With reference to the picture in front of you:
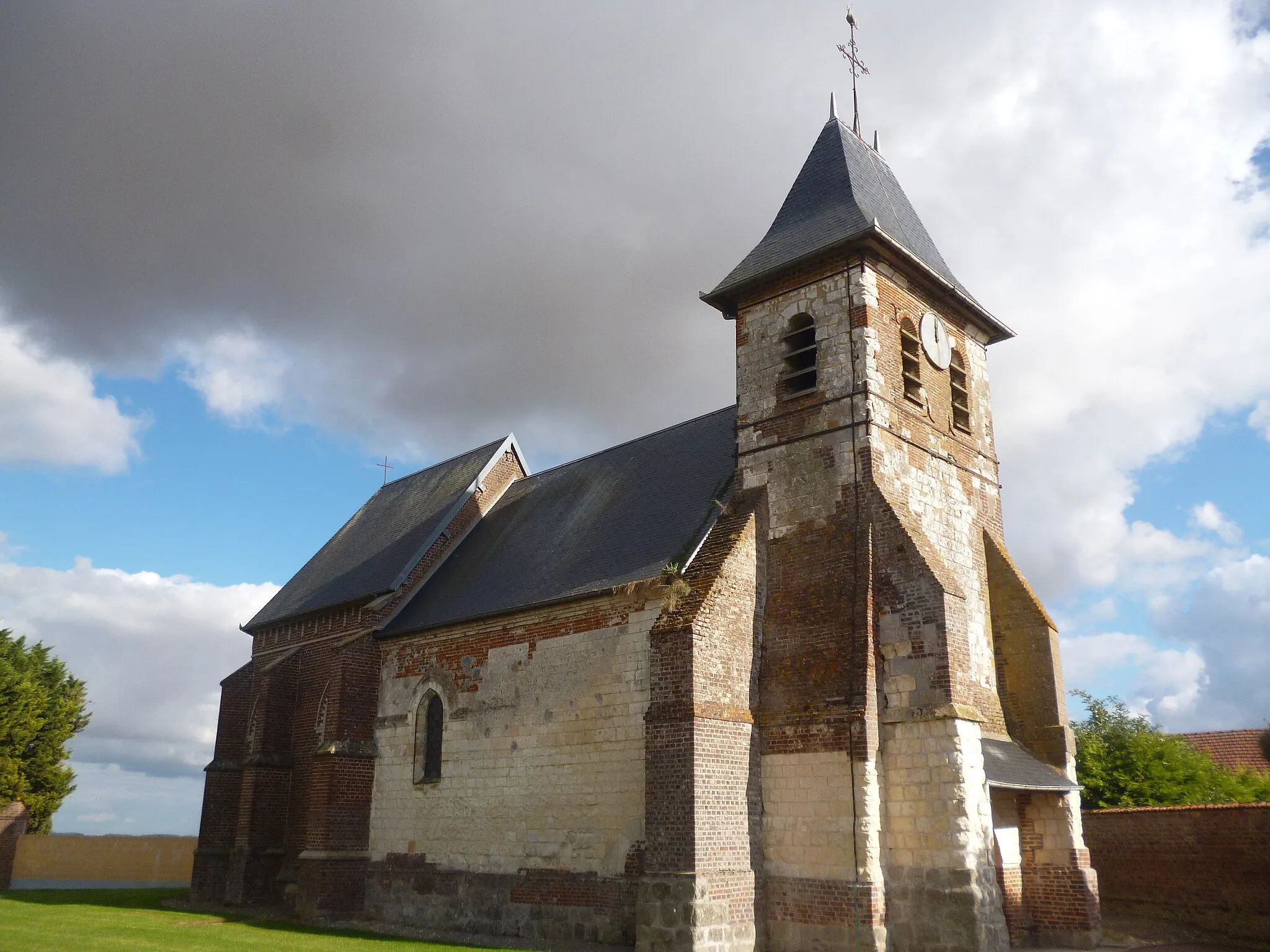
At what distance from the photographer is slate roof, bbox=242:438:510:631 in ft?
70.1

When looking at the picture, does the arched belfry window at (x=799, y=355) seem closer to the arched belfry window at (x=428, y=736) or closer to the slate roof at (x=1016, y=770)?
the slate roof at (x=1016, y=770)

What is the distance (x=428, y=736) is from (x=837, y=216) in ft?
37.9

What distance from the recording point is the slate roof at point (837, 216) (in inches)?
641

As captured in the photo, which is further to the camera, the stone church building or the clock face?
the clock face

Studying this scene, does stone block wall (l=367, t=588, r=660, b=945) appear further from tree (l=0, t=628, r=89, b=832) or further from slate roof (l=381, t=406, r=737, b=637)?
tree (l=0, t=628, r=89, b=832)

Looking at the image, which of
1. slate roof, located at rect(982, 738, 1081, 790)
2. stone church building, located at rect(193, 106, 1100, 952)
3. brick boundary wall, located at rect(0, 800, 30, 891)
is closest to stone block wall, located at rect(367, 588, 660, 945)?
stone church building, located at rect(193, 106, 1100, 952)

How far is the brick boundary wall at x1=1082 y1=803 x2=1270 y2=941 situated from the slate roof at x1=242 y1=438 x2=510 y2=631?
13.7 m

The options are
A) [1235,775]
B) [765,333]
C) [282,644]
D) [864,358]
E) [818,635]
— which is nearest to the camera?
[818,635]

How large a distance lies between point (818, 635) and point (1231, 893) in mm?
7189

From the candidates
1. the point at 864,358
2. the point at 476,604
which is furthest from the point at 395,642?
the point at 864,358

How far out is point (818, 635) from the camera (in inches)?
559

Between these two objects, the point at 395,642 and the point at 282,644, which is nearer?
the point at 395,642

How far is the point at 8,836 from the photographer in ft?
78.9

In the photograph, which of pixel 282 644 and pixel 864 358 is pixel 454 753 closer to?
pixel 282 644
